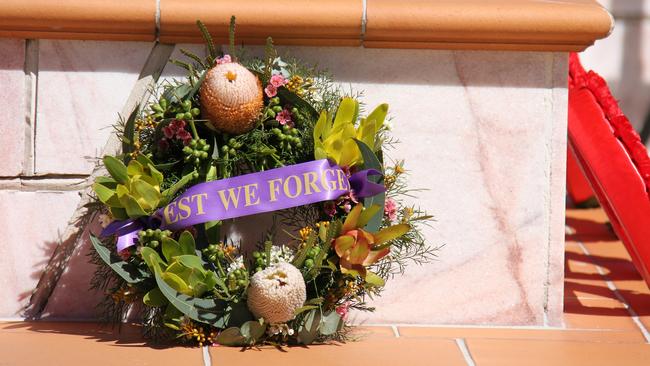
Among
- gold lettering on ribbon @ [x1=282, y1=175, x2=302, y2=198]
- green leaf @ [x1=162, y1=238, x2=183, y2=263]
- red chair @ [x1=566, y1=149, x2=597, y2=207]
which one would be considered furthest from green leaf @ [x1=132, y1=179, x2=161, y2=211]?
red chair @ [x1=566, y1=149, x2=597, y2=207]

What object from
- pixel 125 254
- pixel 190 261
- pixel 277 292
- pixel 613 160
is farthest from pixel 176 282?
pixel 613 160

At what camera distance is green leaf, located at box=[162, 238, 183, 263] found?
8.73ft

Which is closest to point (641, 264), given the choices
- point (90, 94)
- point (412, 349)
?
point (412, 349)

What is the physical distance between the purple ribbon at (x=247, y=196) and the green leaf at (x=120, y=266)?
1.7 inches

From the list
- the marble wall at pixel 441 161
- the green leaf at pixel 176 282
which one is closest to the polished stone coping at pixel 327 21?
the marble wall at pixel 441 161

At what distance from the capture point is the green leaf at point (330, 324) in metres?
2.74

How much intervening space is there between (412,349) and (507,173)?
621 mm

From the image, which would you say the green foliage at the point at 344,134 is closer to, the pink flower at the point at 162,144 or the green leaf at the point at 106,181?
the pink flower at the point at 162,144

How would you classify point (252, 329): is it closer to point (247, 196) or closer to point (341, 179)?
point (247, 196)

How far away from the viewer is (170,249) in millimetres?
2672

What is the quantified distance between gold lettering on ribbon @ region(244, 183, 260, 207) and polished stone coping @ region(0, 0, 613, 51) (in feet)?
1.50

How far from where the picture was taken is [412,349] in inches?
110

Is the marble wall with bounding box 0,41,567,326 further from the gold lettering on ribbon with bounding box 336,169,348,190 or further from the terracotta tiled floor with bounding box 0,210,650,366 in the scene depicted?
the gold lettering on ribbon with bounding box 336,169,348,190

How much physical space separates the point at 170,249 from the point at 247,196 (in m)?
0.24
